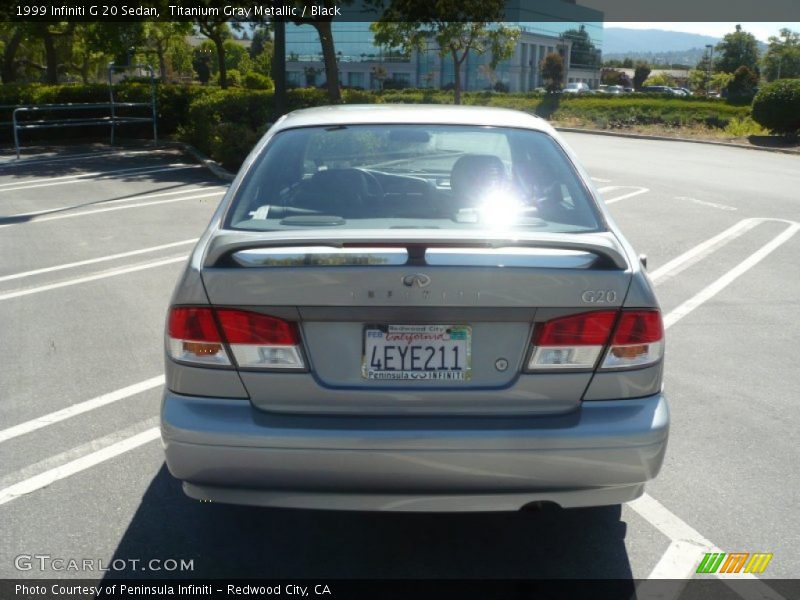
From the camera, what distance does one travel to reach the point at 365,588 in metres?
3.39

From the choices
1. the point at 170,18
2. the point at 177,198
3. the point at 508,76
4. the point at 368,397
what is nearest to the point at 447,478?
the point at 368,397

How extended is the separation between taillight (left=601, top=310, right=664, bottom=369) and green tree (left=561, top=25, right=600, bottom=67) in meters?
106

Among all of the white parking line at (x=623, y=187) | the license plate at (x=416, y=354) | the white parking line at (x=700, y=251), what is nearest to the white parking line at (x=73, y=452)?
the license plate at (x=416, y=354)

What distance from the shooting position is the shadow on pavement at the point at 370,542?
11.5ft

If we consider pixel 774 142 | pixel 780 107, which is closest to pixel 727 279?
pixel 780 107

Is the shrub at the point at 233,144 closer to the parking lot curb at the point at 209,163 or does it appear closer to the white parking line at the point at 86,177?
the parking lot curb at the point at 209,163

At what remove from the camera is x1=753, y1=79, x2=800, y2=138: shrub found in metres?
26.6

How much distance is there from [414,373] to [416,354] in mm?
67

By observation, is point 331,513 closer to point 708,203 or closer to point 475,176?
point 475,176

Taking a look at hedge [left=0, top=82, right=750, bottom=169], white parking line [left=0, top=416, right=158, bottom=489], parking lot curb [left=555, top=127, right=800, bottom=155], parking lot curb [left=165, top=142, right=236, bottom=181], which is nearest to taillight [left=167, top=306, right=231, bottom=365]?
white parking line [left=0, top=416, right=158, bottom=489]

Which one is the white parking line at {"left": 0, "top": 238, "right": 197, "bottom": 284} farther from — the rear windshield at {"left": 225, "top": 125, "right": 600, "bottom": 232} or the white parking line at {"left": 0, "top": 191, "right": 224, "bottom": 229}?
the rear windshield at {"left": 225, "top": 125, "right": 600, "bottom": 232}

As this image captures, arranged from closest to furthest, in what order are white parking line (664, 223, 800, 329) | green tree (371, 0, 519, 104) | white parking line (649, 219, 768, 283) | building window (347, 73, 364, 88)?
white parking line (664, 223, 800, 329) → white parking line (649, 219, 768, 283) → green tree (371, 0, 519, 104) → building window (347, 73, 364, 88)

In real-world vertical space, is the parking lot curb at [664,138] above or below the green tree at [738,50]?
below

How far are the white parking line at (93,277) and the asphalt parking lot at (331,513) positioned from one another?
0.04 metres
